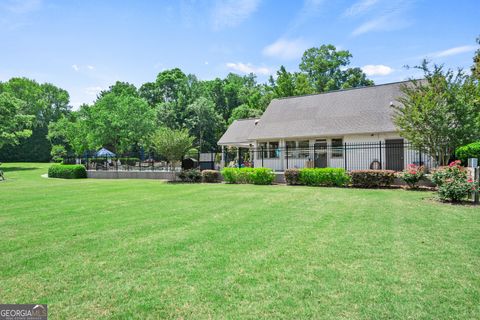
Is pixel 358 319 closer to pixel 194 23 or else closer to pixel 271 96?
pixel 194 23

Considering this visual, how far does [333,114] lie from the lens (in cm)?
2066

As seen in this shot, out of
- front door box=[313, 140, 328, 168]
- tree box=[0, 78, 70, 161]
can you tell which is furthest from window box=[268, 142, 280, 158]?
tree box=[0, 78, 70, 161]

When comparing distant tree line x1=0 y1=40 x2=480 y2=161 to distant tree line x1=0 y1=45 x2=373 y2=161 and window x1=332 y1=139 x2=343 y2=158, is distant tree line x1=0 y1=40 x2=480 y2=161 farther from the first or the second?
window x1=332 y1=139 x2=343 y2=158

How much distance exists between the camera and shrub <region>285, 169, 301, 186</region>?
1461 cm

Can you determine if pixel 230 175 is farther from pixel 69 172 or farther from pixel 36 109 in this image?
pixel 36 109

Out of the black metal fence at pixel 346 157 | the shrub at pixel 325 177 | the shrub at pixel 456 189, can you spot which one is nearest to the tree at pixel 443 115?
the black metal fence at pixel 346 157

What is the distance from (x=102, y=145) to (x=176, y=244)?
121ft

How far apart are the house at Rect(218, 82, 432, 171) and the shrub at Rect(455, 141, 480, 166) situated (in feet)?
11.3

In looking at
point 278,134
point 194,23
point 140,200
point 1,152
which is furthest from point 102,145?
point 140,200

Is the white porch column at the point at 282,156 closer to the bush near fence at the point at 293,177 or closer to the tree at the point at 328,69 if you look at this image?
the bush near fence at the point at 293,177

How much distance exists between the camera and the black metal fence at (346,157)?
16.3 m

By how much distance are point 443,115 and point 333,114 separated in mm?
9233

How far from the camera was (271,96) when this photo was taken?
3994 centimetres

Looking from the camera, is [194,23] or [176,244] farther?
[194,23]
